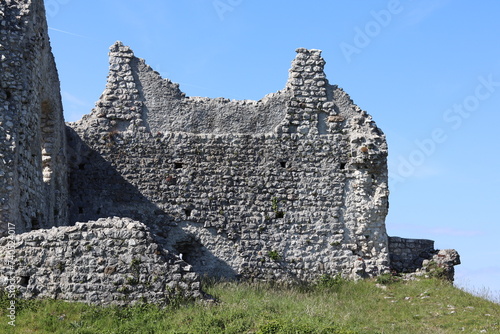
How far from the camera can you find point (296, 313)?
39.8ft

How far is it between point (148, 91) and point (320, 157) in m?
4.61

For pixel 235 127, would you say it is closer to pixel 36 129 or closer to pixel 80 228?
pixel 36 129

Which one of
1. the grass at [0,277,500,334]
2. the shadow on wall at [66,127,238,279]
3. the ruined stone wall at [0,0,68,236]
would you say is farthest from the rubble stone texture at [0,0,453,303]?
the grass at [0,277,500,334]

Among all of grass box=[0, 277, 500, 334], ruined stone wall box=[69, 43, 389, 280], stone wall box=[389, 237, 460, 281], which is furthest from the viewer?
stone wall box=[389, 237, 460, 281]

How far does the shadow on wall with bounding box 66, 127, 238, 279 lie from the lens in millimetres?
16922

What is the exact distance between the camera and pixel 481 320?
14.0 meters

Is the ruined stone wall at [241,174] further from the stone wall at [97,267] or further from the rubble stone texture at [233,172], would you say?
the stone wall at [97,267]

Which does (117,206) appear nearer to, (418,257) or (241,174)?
(241,174)

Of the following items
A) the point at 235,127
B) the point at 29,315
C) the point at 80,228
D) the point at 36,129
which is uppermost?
the point at 235,127

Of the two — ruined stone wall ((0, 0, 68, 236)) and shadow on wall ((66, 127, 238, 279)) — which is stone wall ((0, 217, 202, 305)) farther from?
shadow on wall ((66, 127, 238, 279))

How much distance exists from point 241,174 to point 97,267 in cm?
597

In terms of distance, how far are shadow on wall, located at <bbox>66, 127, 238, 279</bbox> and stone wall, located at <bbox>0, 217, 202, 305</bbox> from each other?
4557mm

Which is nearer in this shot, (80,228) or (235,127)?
(80,228)

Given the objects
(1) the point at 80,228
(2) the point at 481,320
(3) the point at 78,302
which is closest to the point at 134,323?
(3) the point at 78,302
